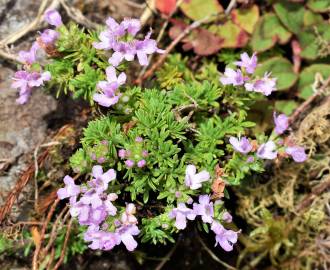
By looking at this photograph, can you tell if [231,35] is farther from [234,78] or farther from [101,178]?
[101,178]

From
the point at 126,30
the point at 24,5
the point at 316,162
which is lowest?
the point at 316,162

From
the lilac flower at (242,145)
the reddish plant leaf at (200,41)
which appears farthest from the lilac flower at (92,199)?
the reddish plant leaf at (200,41)

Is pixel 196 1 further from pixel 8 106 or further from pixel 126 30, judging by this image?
pixel 8 106

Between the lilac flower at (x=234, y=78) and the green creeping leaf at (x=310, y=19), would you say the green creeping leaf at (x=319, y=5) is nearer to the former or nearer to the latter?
the green creeping leaf at (x=310, y=19)

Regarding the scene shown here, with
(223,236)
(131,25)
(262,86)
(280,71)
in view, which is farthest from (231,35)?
(223,236)

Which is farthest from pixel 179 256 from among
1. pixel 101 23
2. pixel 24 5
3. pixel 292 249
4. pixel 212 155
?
pixel 24 5

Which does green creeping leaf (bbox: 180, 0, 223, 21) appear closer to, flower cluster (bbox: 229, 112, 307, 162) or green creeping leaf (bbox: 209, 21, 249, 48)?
green creeping leaf (bbox: 209, 21, 249, 48)
